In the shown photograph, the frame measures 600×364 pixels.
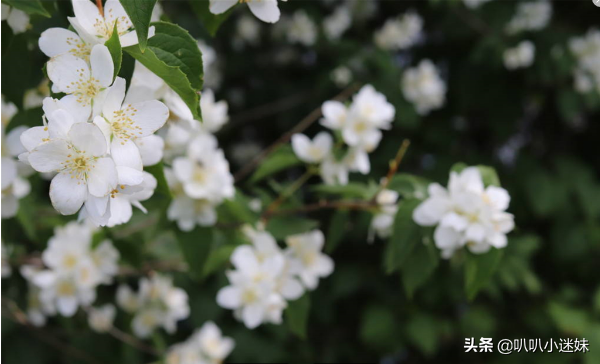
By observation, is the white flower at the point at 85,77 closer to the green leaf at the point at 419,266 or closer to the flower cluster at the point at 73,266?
the green leaf at the point at 419,266

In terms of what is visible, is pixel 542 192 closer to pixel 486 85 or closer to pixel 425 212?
pixel 486 85

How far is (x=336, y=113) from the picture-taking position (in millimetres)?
1393

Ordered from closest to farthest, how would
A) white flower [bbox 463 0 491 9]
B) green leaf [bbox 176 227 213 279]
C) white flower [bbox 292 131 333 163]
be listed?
1. green leaf [bbox 176 227 213 279]
2. white flower [bbox 292 131 333 163]
3. white flower [bbox 463 0 491 9]

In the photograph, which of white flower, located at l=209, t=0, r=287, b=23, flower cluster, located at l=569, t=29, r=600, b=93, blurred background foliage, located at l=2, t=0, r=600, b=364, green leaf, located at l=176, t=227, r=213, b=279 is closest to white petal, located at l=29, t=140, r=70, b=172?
white flower, located at l=209, t=0, r=287, b=23

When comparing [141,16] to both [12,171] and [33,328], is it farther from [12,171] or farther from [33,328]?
[33,328]

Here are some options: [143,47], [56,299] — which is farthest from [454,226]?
[56,299]

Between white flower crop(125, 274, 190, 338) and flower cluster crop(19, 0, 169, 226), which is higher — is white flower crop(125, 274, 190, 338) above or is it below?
above

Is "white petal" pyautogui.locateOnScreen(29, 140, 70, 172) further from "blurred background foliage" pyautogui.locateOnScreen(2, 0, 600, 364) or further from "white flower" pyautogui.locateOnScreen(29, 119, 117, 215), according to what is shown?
"blurred background foliage" pyautogui.locateOnScreen(2, 0, 600, 364)

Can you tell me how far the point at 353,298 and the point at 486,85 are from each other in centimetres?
123

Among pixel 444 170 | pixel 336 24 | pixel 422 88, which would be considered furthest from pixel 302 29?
pixel 444 170

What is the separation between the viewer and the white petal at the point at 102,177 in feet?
2.11

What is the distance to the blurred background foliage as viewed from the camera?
2.52m

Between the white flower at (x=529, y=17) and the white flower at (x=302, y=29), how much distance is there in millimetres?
884

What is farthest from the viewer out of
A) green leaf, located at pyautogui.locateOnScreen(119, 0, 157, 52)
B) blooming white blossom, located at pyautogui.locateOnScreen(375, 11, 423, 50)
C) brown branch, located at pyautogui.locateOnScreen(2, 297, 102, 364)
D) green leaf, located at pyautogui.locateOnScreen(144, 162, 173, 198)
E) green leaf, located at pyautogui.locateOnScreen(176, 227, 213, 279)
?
blooming white blossom, located at pyautogui.locateOnScreen(375, 11, 423, 50)
